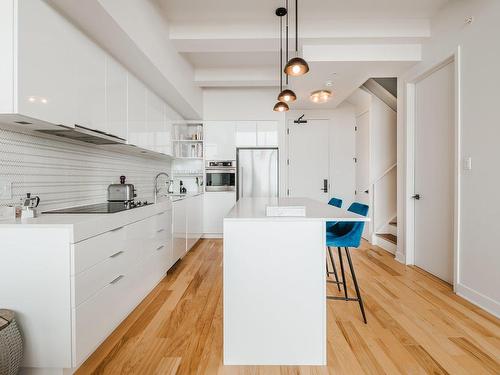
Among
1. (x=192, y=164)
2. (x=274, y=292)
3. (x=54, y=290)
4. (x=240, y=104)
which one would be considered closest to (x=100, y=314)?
(x=54, y=290)

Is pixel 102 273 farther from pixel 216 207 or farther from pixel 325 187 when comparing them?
pixel 325 187

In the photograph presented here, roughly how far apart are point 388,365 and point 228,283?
3.62 ft

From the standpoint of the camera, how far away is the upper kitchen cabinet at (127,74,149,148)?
2.81 meters

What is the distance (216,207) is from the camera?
17.1 ft

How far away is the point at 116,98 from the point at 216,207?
9.84ft

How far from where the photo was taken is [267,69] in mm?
4520

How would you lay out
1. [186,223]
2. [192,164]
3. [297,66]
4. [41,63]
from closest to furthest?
1. [41,63]
2. [297,66]
3. [186,223]
4. [192,164]

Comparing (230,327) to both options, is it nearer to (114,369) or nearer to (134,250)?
(114,369)

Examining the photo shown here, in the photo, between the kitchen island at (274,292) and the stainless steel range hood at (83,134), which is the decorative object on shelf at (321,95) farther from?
the kitchen island at (274,292)

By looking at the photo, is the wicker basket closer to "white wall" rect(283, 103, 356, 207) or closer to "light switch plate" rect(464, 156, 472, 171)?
"light switch plate" rect(464, 156, 472, 171)

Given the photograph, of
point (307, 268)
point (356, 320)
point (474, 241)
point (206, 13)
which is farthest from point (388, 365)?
point (206, 13)

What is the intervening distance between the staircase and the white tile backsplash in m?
4.02

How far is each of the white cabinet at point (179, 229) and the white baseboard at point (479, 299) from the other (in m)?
3.13

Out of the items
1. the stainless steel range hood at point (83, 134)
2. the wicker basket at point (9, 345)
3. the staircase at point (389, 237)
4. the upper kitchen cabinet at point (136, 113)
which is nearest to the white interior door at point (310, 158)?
the staircase at point (389, 237)
